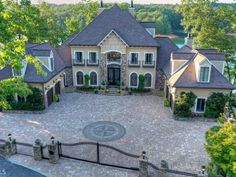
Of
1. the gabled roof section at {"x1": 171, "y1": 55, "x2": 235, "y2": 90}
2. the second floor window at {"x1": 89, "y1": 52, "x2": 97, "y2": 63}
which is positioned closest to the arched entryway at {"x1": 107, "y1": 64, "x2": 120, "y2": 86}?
the second floor window at {"x1": 89, "y1": 52, "x2": 97, "y2": 63}

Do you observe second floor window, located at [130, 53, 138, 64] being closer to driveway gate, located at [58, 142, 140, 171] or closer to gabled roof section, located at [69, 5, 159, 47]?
gabled roof section, located at [69, 5, 159, 47]

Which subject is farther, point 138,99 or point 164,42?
point 164,42

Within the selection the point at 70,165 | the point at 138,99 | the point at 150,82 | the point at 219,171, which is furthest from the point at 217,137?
the point at 150,82

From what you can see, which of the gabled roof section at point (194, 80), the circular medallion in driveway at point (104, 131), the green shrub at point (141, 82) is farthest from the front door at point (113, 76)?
the circular medallion in driveway at point (104, 131)

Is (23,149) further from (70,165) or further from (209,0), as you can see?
(209,0)

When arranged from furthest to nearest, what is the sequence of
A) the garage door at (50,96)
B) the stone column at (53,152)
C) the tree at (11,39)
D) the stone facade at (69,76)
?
1. the stone facade at (69,76)
2. the garage door at (50,96)
3. the stone column at (53,152)
4. the tree at (11,39)

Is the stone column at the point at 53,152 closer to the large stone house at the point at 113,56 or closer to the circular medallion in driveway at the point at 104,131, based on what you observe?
the circular medallion in driveway at the point at 104,131
